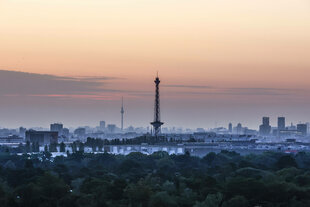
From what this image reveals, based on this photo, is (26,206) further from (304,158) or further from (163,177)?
(304,158)

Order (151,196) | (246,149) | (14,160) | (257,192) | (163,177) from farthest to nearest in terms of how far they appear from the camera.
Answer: (246,149), (14,160), (163,177), (257,192), (151,196)

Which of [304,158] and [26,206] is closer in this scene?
[26,206]

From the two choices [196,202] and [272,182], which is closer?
[196,202]

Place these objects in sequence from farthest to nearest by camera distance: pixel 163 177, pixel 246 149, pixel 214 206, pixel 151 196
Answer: pixel 246 149 < pixel 163 177 < pixel 151 196 < pixel 214 206

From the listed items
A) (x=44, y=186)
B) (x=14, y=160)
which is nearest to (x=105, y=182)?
(x=44, y=186)

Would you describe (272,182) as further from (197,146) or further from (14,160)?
(197,146)

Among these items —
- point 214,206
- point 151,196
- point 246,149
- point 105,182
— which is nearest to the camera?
point 214,206

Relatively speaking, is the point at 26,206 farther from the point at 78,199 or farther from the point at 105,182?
the point at 105,182

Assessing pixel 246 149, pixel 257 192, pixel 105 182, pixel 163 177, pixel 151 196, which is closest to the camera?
pixel 151 196

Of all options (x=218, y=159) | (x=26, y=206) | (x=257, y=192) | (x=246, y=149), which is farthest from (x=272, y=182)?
(x=246, y=149)
